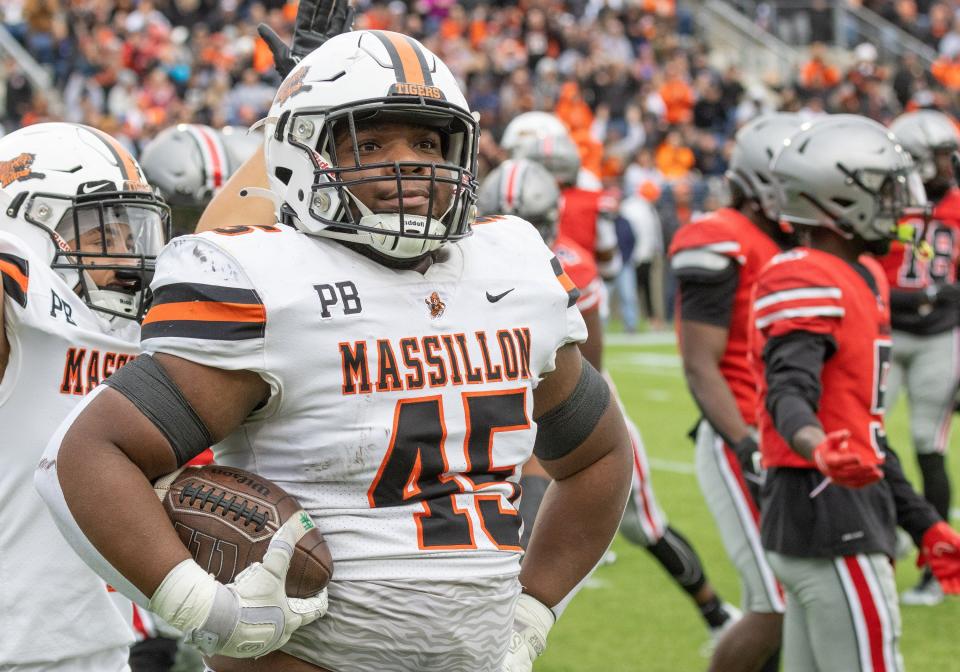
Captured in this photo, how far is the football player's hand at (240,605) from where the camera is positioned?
203 cm

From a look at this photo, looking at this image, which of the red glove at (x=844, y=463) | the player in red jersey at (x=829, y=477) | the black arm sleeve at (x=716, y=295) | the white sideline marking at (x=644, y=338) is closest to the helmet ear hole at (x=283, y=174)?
the red glove at (x=844, y=463)

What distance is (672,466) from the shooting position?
9.28 meters

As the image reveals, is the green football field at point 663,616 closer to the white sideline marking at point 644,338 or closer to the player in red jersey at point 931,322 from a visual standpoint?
the player in red jersey at point 931,322

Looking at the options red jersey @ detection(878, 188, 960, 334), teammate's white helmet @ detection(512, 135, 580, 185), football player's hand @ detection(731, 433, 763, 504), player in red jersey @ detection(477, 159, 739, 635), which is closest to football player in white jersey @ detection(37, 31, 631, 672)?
football player's hand @ detection(731, 433, 763, 504)

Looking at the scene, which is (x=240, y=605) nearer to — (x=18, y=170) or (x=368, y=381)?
(x=368, y=381)

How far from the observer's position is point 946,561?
3590 millimetres

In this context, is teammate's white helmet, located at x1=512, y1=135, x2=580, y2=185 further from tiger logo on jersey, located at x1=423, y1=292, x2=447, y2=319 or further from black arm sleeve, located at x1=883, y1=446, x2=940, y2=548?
tiger logo on jersey, located at x1=423, y1=292, x2=447, y2=319

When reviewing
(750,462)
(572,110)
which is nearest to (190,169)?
(750,462)

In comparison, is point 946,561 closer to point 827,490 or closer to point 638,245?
point 827,490

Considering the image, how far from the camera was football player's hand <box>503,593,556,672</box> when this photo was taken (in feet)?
8.07

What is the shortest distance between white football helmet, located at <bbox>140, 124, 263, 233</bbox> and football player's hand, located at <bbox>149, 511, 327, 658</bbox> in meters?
3.31

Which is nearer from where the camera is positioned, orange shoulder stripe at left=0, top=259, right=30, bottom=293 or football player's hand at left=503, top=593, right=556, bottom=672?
football player's hand at left=503, top=593, right=556, bottom=672

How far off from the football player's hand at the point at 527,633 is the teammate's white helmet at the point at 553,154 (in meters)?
5.07

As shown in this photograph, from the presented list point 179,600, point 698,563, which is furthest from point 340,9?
point 698,563
